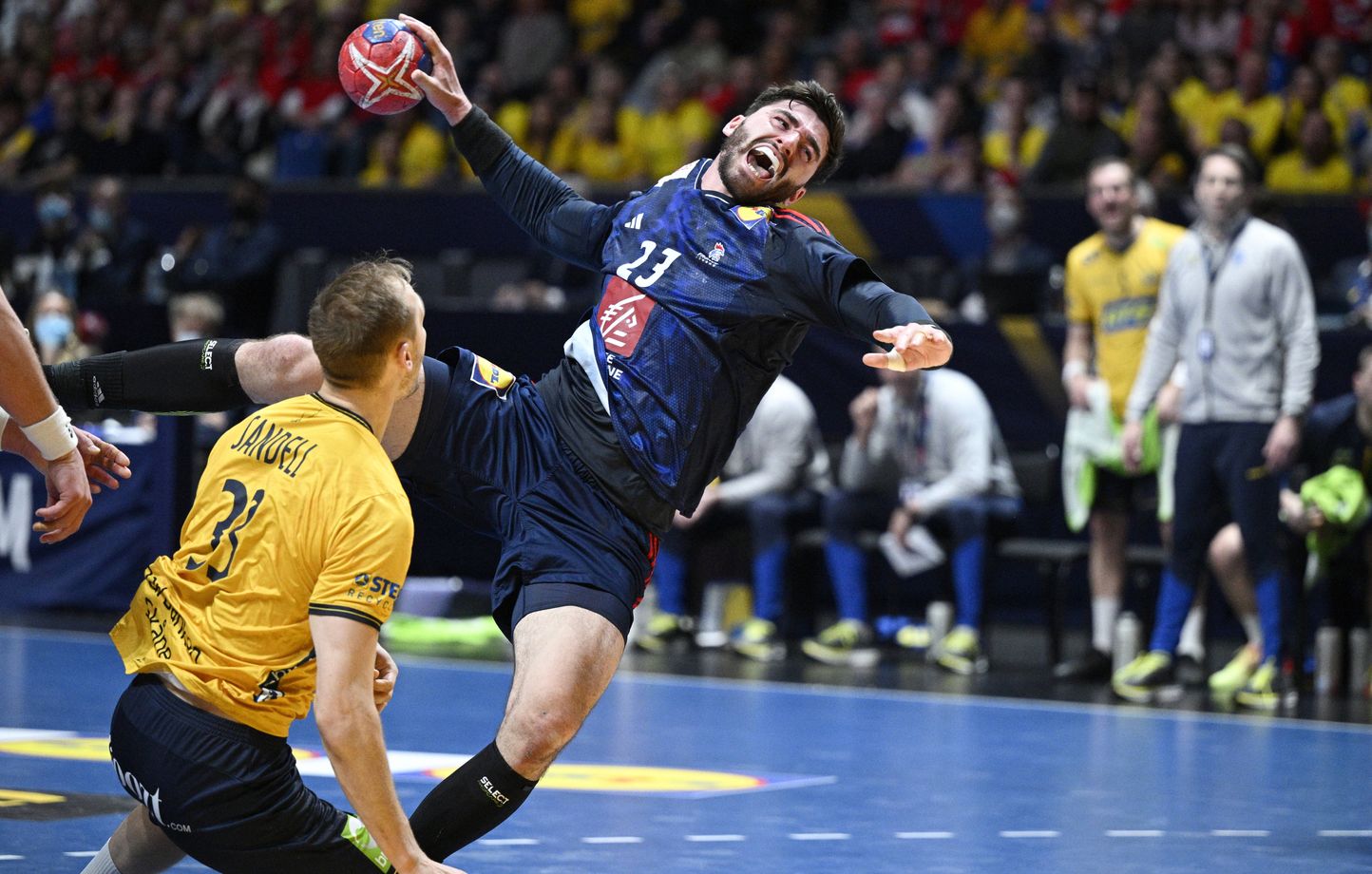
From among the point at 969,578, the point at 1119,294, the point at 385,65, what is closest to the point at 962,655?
the point at 969,578

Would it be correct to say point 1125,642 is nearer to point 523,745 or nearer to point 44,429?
point 523,745

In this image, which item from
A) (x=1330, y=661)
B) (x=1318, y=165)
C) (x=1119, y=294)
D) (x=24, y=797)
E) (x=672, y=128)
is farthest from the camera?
(x=672, y=128)

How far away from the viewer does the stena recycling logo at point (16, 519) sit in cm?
1084

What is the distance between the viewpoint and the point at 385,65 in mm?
4801

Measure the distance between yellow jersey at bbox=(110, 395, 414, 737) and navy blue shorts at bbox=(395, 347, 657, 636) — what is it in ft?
2.83

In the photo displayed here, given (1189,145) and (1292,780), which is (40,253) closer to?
(1189,145)

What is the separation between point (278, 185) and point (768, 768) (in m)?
8.63

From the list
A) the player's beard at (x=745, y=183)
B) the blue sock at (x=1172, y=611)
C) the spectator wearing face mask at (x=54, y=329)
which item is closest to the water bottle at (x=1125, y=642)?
the blue sock at (x=1172, y=611)

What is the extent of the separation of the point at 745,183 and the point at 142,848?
1.99 meters

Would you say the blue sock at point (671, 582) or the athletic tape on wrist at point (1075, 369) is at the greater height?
the athletic tape on wrist at point (1075, 369)

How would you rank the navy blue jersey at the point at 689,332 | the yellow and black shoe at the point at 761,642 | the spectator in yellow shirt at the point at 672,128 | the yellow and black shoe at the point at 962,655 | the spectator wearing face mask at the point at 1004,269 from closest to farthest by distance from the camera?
the navy blue jersey at the point at 689,332 < the yellow and black shoe at the point at 962,655 < the yellow and black shoe at the point at 761,642 < the spectator wearing face mask at the point at 1004,269 < the spectator in yellow shirt at the point at 672,128

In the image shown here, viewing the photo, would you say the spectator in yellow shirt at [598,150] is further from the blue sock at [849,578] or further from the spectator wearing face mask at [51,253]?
the blue sock at [849,578]

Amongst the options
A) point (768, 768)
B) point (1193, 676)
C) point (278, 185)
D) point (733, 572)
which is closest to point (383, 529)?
point (768, 768)

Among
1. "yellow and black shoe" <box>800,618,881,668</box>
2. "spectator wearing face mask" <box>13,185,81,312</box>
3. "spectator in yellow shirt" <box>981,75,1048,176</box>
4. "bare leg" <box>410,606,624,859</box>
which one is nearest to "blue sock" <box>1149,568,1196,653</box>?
"yellow and black shoe" <box>800,618,881,668</box>
